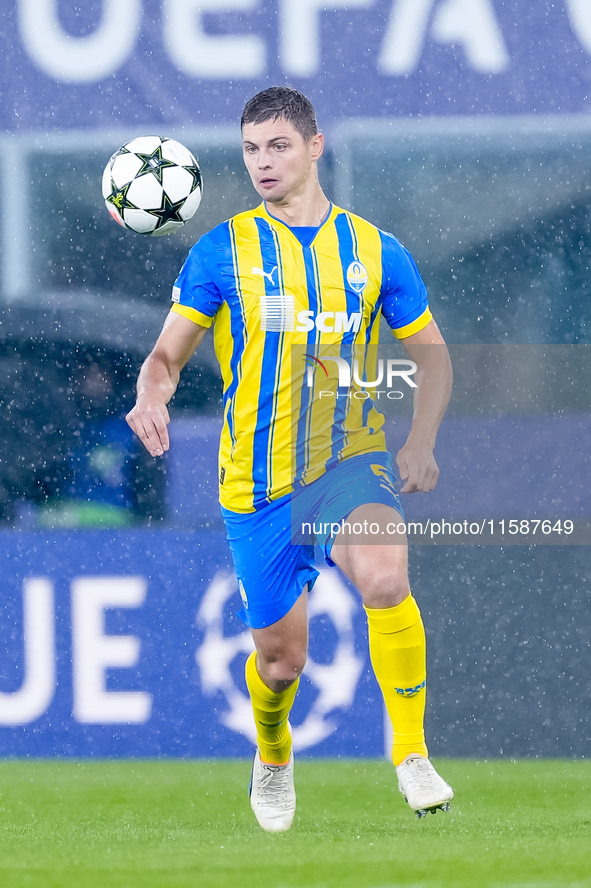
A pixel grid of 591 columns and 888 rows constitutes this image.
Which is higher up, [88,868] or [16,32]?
[16,32]

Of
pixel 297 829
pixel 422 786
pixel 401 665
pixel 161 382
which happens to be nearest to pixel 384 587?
pixel 401 665

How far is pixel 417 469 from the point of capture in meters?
3.57

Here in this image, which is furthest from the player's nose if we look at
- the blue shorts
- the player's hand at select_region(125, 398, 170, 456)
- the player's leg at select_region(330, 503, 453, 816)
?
the player's leg at select_region(330, 503, 453, 816)

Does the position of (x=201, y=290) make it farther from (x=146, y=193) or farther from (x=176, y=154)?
(x=176, y=154)

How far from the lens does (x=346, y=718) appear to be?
17.1 ft

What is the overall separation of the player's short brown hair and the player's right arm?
0.62m

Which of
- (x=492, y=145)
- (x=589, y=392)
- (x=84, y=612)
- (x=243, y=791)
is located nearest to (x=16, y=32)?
(x=492, y=145)

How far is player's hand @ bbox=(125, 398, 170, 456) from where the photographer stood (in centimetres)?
345

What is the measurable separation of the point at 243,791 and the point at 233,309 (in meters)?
1.99

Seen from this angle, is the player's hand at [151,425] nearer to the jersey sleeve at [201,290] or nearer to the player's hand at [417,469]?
the jersey sleeve at [201,290]

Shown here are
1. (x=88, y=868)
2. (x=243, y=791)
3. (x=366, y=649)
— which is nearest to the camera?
(x=88, y=868)

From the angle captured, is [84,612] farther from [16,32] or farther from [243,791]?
[16,32]

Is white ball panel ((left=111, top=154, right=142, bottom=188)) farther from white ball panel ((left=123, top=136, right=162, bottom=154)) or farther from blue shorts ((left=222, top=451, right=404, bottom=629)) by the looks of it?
blue shorts ((left=222, top=451, right=404, bottom=629))

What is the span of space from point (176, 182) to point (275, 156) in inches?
22.2
